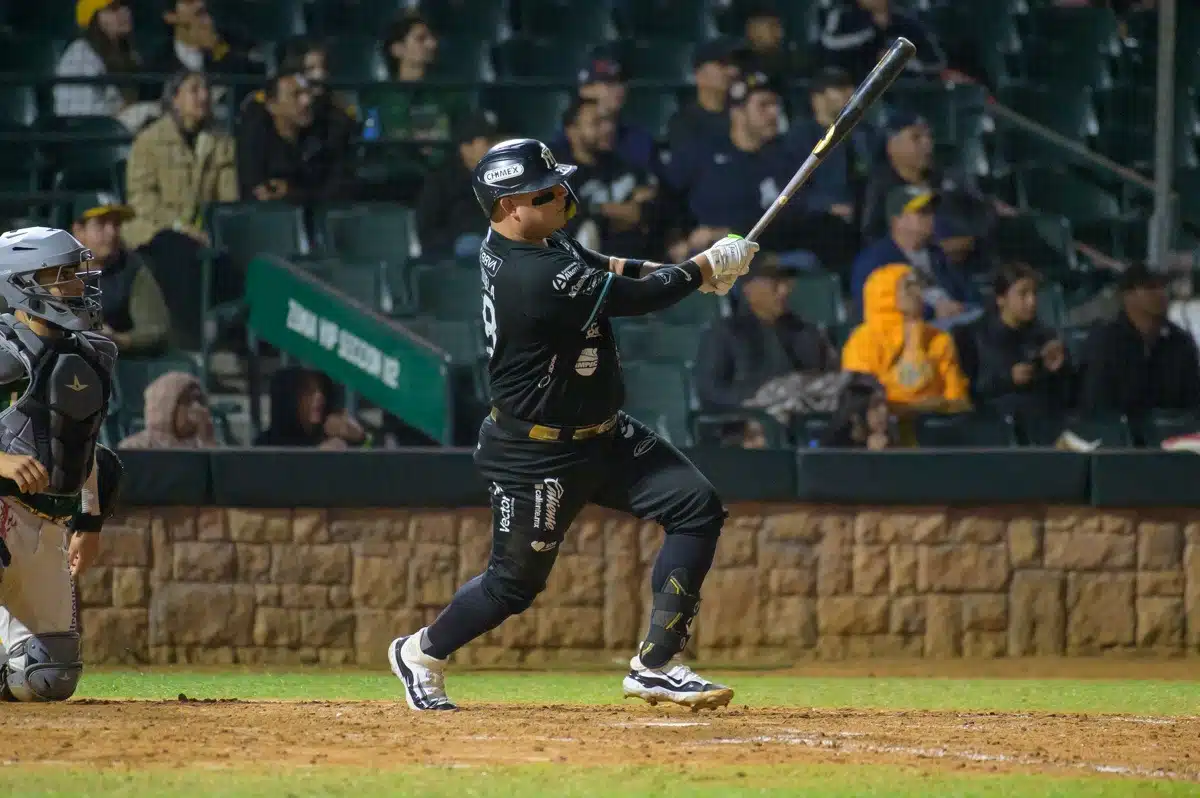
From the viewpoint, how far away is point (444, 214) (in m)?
10.8

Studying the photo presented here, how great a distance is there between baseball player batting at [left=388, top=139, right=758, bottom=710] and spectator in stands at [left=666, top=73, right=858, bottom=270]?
16.1 ft

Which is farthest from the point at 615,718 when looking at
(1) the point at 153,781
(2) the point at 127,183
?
(2) the point at 127,183

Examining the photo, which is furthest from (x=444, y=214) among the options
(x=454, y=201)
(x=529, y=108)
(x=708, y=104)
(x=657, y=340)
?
(x=708, y=104)

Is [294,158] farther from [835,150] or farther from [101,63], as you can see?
[835,150]

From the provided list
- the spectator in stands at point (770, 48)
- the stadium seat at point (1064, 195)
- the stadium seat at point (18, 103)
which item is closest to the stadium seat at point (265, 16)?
the stadium seat at point (18, 103)

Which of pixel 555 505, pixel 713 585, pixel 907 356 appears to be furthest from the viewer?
pixel 907 356

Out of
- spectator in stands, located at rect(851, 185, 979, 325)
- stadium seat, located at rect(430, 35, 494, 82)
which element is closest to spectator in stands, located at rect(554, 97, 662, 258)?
spectator in stands, located at rect(851, 185, 979, 325)

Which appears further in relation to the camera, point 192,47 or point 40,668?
point 192,47

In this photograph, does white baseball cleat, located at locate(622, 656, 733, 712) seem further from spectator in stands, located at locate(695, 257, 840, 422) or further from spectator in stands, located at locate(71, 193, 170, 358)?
spectator in stands, located at locate(71, 193, 170, 358)

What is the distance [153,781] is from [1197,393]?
6923 millimetres

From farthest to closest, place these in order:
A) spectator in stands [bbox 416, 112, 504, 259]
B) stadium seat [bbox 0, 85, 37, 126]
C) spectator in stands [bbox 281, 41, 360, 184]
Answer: stadium seat [bbox 0, 85, 37, 126], spectator in stands [bbox 281, 41, 360, 184], spectator in stands [bbox 416, 112, 504, 259]

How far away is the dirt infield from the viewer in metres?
4.96

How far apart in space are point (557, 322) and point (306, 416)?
4.10 meters

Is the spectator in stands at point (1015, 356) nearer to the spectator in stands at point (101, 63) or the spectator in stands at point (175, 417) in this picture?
the spectator in stands at point (175, 417)
